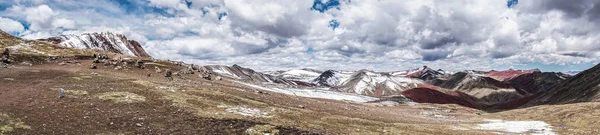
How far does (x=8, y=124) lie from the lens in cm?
2966

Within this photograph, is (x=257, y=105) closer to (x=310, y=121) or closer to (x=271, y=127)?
(x=310, y=121)

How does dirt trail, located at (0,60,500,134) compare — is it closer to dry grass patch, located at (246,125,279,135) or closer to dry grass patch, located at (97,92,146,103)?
dry grass patch, located at (246,125,279,135)

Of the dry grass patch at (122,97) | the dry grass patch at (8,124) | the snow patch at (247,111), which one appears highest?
the dry grass patch at (122,97)

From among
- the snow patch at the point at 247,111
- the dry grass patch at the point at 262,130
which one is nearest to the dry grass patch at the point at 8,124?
the dry grass patch at the point at 262,130

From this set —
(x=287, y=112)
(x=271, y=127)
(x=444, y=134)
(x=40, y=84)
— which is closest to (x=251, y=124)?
(x=271, y=127)

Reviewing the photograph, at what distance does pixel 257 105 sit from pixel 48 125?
2741 cm

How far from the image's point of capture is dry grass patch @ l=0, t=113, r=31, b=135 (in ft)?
92.8

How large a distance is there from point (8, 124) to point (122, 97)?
15.9 meters

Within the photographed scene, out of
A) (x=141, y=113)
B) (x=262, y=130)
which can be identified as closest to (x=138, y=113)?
(x=141, y=113)

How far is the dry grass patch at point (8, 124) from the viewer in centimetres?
2828

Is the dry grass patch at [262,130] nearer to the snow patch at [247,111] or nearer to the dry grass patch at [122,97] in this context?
the snow patch at [247,111]

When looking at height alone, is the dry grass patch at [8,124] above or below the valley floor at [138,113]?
below

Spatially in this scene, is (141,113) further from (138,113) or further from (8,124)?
(8,124)

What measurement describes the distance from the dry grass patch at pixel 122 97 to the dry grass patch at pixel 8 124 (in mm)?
12430
